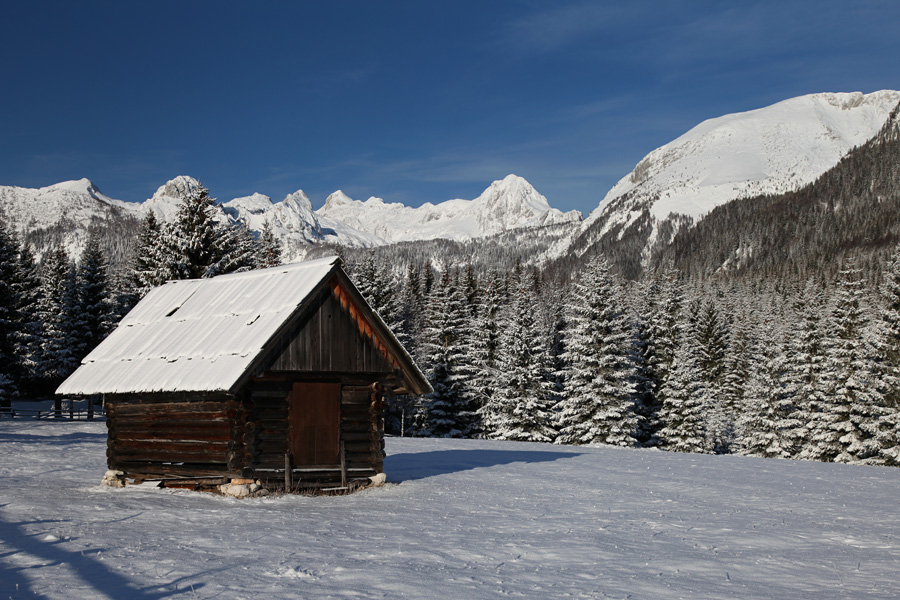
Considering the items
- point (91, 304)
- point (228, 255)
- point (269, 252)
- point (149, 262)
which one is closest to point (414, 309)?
point (269, 252)

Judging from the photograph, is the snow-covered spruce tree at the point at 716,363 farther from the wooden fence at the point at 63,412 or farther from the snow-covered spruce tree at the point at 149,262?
the wooden fence at the point at 63,412

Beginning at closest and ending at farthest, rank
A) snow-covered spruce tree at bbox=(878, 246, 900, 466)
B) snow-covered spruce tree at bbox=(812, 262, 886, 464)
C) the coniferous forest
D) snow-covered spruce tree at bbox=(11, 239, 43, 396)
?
1. snow-covered spruce tree at bbox=(878, 246, 900, 466)
2. snow-covered spruce tree at bbox=(812, 262, 886, 464)
3. the coniferous forest
4. snow-covered spruce tree at bbox=(11, 239, 43, 396)

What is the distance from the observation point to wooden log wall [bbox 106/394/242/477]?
16562mm

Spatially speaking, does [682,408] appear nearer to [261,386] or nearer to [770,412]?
[770,412]

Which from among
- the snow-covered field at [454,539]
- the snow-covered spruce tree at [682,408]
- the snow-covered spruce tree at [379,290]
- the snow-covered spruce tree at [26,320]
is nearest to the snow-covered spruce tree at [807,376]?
the snow-covered spruce tree at [682,408]

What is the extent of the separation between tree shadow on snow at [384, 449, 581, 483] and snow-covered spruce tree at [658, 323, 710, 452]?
1479cm

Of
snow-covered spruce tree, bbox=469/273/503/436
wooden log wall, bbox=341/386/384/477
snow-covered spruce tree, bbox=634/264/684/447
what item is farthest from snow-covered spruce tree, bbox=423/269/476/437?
wooden log wall, bbox=341/386/384/477

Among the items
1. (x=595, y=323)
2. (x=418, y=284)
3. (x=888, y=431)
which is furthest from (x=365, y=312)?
(x=418, y=284)

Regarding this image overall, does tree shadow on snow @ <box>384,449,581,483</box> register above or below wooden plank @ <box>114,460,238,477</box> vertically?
below

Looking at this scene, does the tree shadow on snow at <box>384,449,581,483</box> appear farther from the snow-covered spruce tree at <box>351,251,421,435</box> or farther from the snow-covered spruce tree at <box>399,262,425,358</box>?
the snow-covered spruce tree at <box>399,262,425,358</box>

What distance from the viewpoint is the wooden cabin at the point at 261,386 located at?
54.2ft

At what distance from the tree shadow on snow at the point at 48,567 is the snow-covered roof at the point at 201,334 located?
5070mm

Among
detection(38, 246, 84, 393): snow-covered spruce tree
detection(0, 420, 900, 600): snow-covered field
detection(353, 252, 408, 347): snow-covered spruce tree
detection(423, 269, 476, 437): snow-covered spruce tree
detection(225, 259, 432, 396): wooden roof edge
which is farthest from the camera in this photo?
detection(353, 252, 408, 347): snow-covered spruce tree

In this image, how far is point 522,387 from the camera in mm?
46531
